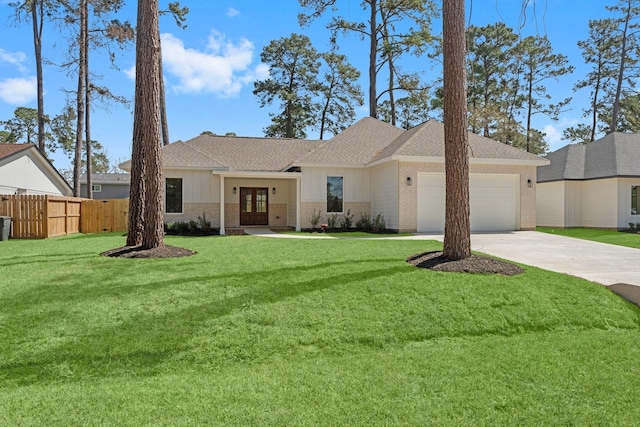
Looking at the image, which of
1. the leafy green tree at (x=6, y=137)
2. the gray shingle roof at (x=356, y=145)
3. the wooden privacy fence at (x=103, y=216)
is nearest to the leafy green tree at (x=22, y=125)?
the leafy green tree at (x=6, y=137)

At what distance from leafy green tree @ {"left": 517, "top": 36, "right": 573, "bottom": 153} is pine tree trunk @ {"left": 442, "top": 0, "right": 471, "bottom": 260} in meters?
26.2

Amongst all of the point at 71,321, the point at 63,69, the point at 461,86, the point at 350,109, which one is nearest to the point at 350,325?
the point at 71,321

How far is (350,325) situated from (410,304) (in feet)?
3.22

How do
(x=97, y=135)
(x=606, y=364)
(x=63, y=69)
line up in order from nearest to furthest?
(x=606, y=364) → (x=63, y=69) → (x=97, y=135)

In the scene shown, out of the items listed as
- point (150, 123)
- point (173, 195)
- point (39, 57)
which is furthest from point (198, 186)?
point (39, 57)

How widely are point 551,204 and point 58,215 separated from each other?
68.6ft

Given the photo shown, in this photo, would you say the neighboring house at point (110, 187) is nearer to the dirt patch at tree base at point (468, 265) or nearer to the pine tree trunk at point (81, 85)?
the pine tree trunk at point (81, 85)

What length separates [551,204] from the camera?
1947 cm

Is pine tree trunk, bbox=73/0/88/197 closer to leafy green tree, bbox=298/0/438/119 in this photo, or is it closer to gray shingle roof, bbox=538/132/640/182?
leafy green tree, bbox=298/0/438/119

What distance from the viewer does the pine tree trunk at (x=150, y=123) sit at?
8906 millimetres

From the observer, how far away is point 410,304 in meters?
5.20

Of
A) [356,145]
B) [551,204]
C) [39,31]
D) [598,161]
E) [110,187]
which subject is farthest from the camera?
[110,187]

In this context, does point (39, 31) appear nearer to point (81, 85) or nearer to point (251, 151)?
point (81, 85)

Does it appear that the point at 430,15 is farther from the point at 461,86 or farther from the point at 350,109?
the point at 461,86
